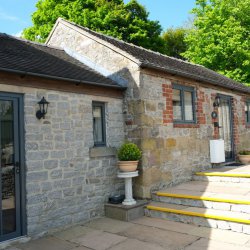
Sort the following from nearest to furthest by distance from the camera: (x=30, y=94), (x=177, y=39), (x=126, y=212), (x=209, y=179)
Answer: (x=30, y=94) → (x=126, y=212) → (x=209, y=179) → (x=177, y=39)

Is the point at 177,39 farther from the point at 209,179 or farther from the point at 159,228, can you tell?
the point at 159,228

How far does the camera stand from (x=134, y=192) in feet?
23.1

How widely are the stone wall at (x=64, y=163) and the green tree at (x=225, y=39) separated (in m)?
11.8

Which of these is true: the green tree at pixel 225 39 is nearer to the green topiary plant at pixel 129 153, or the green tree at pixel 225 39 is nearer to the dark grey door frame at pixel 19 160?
the green topiary plant at pixel 129 153

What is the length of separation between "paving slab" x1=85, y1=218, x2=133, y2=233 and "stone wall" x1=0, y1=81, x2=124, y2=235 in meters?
0.24

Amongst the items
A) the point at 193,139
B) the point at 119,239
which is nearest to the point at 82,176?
the point at 119,239

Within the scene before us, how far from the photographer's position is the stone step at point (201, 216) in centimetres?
523

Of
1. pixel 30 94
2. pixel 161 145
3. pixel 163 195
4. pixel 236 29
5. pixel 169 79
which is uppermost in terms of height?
pixel 236 29

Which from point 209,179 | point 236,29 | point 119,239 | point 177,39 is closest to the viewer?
point 119,239

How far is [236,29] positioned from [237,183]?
465 inches

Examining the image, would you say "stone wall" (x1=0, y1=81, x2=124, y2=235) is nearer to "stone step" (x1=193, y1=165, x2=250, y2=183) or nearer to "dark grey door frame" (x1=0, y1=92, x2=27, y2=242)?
"dark grey door frame" (x1=0, y1=92, x2=27, y2=242)

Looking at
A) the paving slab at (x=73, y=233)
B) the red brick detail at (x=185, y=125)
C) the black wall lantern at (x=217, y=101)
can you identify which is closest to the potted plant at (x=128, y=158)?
the paving slab at (x=73, y=233)

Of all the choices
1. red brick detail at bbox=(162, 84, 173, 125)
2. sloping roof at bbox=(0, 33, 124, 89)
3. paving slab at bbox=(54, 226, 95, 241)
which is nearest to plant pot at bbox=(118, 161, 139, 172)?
paving slab at bbox=(54, 226, 95, 241)

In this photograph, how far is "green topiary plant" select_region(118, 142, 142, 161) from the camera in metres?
6.43
